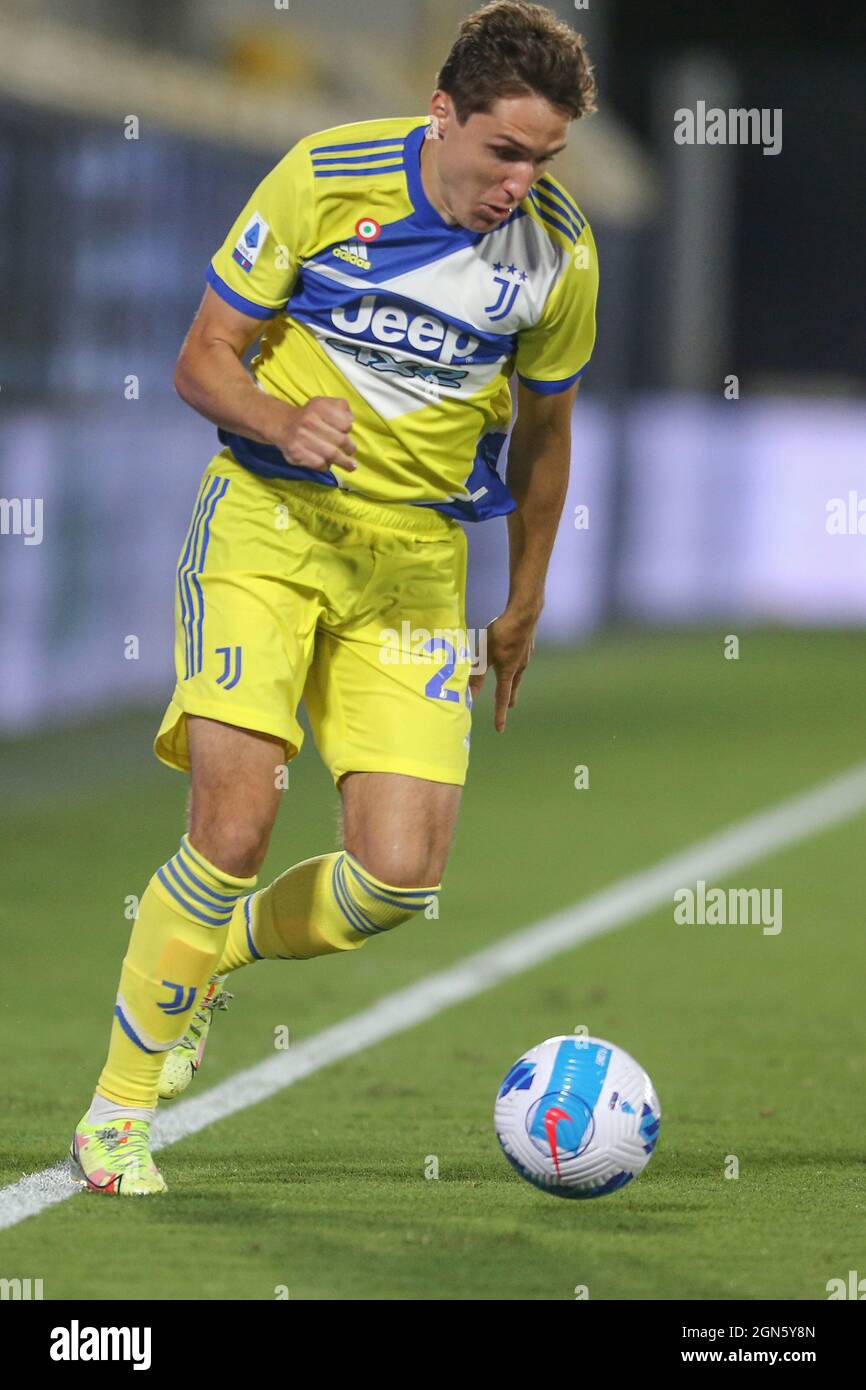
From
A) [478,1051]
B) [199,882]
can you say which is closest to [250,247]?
[199,882]

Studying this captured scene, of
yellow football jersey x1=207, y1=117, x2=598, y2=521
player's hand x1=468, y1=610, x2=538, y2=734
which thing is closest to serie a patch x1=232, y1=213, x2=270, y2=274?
yellow football jersey x1=207, y1=117, x2=598, y2=521

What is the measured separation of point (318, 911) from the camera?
532 centimetres

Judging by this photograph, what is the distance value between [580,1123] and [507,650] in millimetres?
1219

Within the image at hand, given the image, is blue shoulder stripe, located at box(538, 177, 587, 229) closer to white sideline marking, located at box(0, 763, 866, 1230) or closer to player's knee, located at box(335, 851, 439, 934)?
player's knee, located at box(335, 851, 439, 934)

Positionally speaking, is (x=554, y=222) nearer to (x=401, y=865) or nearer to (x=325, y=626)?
(x=325, y=626)

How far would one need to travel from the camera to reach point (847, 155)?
33.0 m

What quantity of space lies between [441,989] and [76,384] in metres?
7.16

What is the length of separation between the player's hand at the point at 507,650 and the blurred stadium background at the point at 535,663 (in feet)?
3.40

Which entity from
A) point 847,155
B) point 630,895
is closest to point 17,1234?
point 630,895

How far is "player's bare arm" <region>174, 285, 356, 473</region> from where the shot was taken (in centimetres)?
458

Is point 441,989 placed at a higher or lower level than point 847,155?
lower

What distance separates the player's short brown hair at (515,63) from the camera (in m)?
4.69

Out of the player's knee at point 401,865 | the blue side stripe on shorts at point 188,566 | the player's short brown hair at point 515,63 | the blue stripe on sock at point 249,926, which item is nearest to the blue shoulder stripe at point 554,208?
A: the player's short brown hair at point 515,63

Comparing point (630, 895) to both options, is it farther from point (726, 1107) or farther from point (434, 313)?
point (434, 313)
